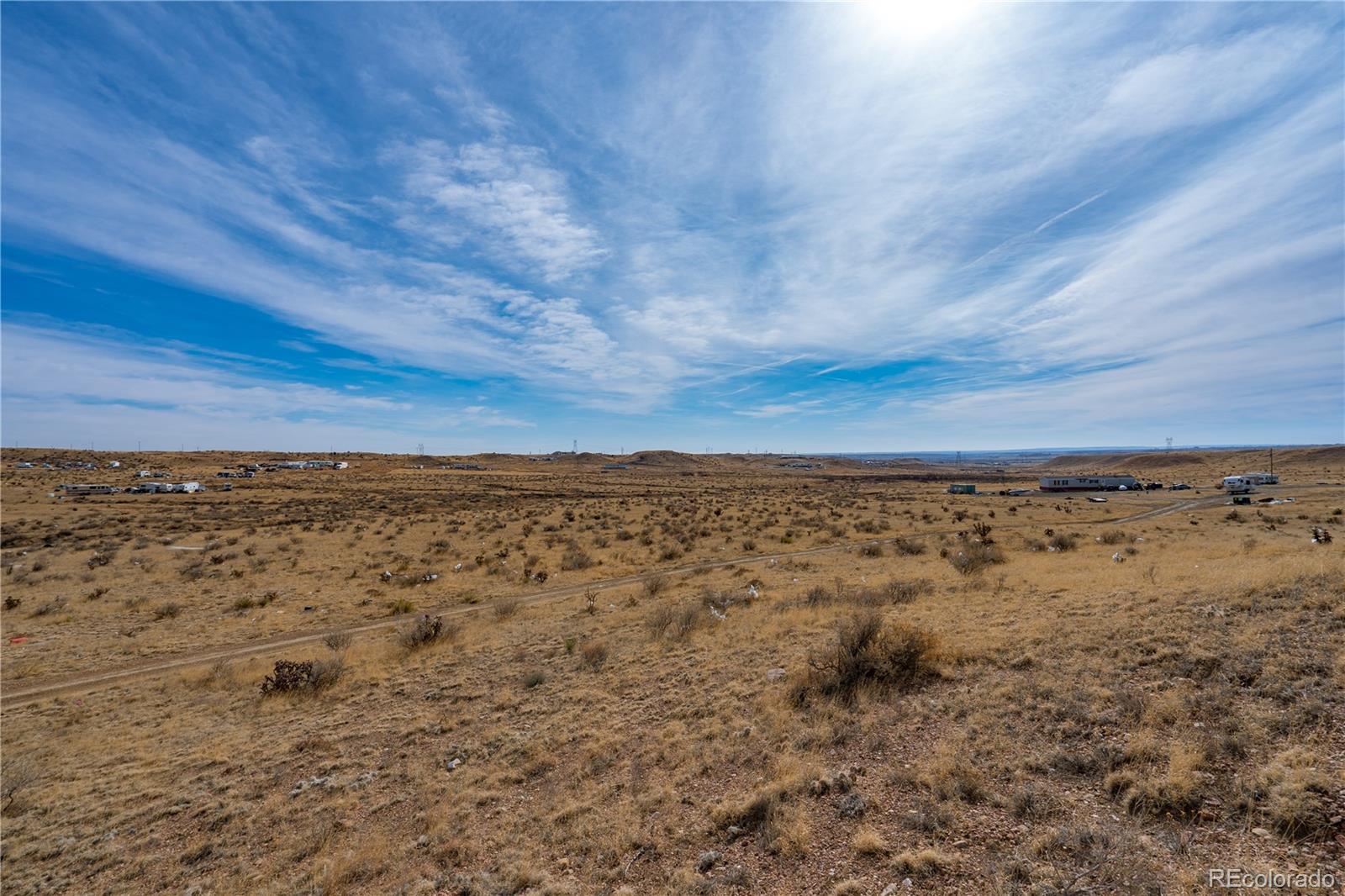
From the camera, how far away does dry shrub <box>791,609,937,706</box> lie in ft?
31.3

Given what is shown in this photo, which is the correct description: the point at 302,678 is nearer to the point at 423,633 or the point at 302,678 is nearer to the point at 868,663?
the point at 423,633

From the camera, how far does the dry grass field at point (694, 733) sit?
219 inches

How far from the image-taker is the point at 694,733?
→ 9039 millimetres

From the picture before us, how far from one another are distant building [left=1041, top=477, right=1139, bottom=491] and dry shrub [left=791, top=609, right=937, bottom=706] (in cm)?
8003

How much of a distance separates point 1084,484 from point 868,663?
3303 inches

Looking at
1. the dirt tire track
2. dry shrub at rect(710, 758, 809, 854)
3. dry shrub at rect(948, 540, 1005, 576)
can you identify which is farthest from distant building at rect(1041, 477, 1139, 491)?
dry shrub at rect(710, 758, 809, 854)

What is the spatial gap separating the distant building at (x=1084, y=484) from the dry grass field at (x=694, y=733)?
62914 mm

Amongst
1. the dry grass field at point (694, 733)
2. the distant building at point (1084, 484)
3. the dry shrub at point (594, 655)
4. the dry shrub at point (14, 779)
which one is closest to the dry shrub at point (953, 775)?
the dry grass field at point (694, 733)

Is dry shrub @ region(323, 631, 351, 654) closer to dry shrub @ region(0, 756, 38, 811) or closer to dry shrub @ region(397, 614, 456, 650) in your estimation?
dry shrub @ region(397, 614, 456, 650)

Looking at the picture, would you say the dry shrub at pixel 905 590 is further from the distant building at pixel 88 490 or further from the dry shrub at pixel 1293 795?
the distant building at pixel 88 490

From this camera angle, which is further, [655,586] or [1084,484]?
[1084,484]

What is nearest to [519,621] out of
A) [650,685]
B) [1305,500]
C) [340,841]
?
[650,685]

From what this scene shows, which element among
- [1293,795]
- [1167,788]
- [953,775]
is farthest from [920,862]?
[1293,795]

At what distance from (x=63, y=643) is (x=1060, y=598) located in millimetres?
28829
